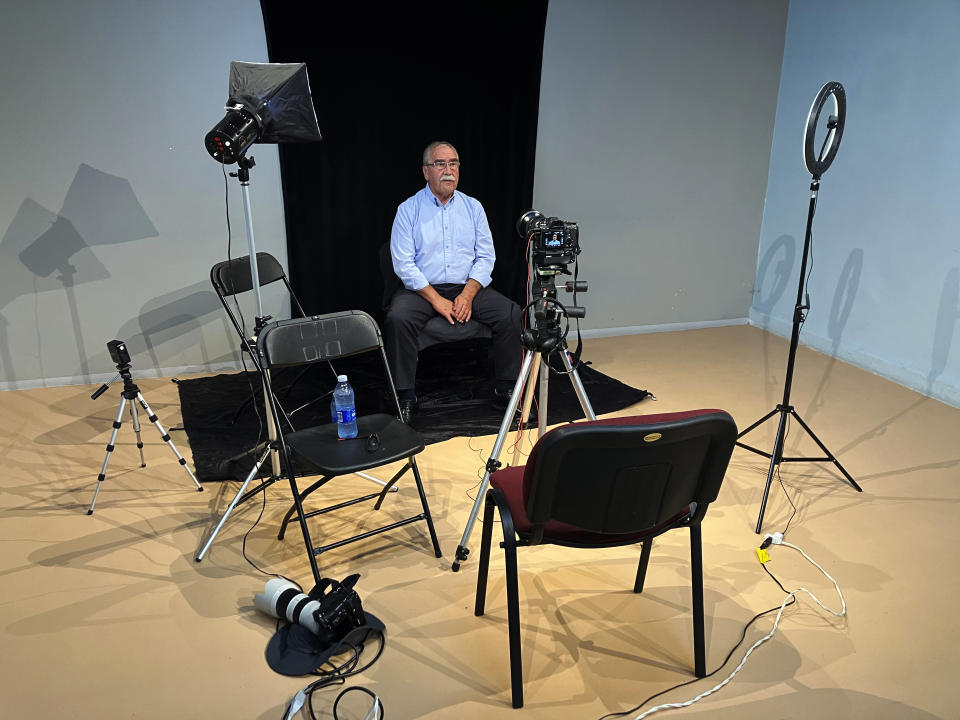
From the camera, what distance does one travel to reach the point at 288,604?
2.38 metres

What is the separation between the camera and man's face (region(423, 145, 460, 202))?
13.4ft

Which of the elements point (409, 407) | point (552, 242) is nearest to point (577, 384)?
point (552, 242)

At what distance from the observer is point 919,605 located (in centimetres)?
256

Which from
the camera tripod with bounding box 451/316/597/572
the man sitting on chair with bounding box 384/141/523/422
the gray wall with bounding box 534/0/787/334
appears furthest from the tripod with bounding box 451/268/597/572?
the gray wall with bounding box 534/0/787/334

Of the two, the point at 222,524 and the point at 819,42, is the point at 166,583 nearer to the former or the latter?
the point at 222,524

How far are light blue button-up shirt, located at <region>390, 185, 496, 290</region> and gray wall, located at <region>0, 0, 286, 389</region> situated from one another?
0.85 m

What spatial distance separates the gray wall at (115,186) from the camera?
157 inches

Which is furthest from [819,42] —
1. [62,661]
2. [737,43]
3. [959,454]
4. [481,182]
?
[62,661]

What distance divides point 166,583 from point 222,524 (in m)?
0.28

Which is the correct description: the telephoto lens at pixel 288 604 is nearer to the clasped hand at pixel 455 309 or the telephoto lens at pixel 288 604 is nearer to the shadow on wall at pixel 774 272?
the clasped hand at pixel 455 309

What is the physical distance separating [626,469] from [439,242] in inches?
104

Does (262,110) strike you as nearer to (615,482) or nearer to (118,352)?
(118,352)

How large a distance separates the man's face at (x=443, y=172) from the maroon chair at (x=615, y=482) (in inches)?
93.5

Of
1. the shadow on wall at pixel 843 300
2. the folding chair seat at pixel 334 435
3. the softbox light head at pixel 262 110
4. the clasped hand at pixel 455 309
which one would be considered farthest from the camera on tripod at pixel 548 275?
the shadow on wall at pixel 843 300
